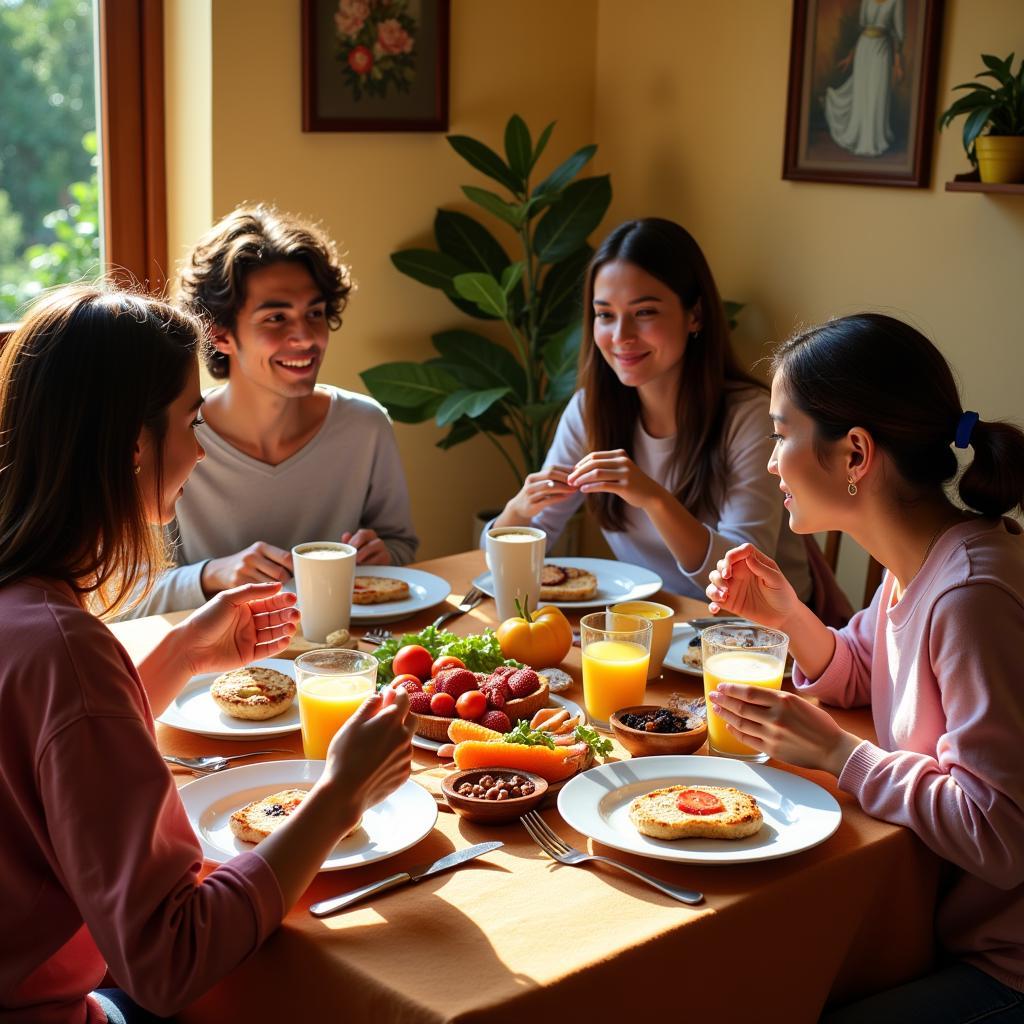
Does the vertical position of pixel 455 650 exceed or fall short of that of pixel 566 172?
it falls short

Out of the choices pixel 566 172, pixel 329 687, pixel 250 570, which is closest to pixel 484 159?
pixel 566 172

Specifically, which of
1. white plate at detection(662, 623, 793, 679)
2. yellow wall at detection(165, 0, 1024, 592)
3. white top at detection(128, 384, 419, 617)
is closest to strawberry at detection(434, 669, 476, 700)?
white plate at detection(662, 623, 793, 679)

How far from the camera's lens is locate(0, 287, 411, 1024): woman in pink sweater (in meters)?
1.16

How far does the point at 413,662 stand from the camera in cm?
183

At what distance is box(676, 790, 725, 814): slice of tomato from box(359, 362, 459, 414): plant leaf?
2.55m

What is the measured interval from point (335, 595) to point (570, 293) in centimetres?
227

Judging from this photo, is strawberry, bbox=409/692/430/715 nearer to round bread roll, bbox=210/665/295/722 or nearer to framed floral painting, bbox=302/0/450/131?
round bread roll, bbox=210/665/295/722

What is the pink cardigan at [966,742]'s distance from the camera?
1.43 m

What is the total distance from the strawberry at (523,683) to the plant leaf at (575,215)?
251 cm

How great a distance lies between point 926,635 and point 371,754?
0.69 meters

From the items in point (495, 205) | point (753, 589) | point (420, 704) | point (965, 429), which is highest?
point (495, 205)

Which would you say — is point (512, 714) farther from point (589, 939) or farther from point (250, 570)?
point (250, 570)

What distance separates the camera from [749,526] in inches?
101

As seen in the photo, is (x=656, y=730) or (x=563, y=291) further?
(x=563, y=291)
